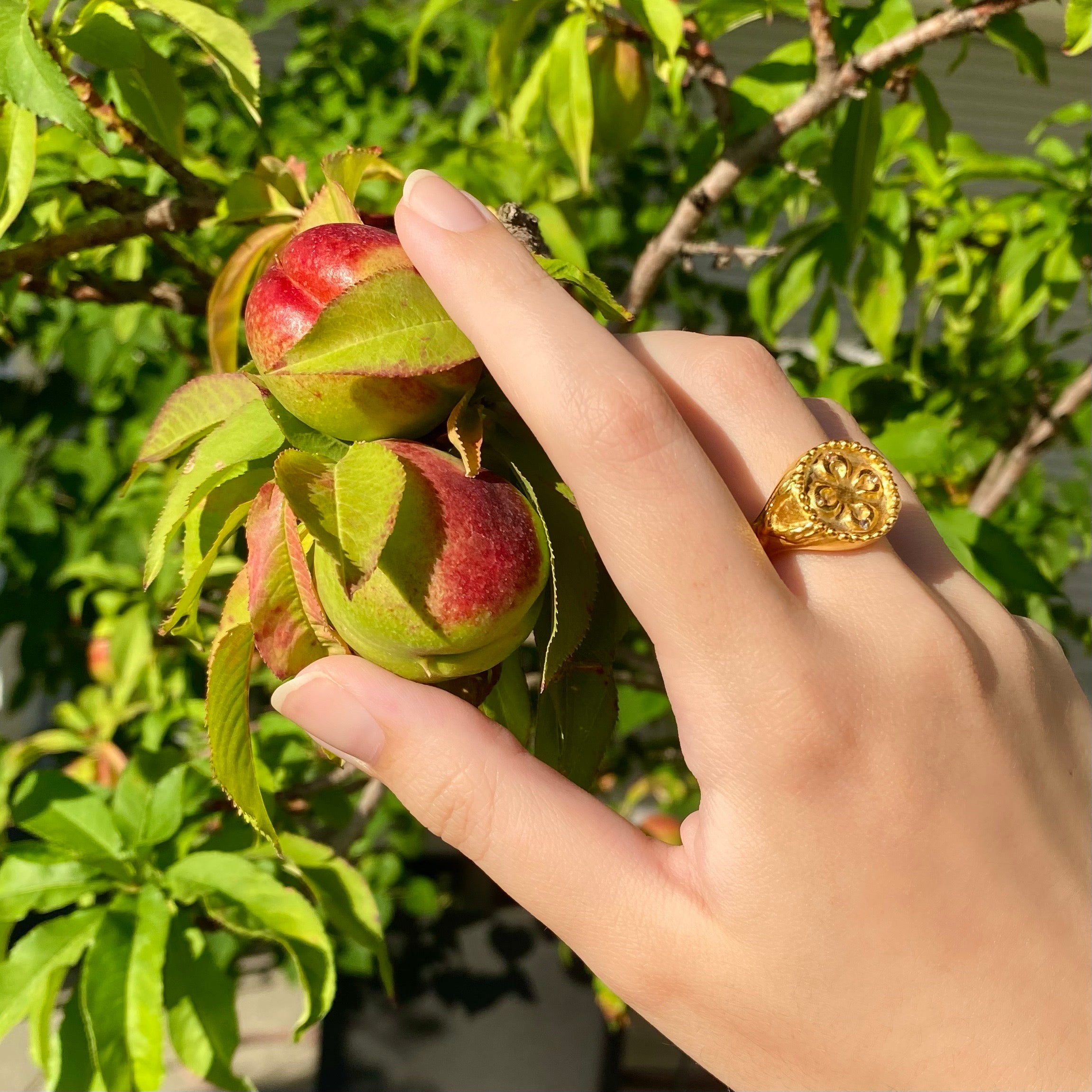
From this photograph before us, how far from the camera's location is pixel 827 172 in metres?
1.14

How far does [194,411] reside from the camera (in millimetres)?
661

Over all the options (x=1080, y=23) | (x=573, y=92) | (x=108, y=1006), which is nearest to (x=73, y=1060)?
(x=108, y=1006)

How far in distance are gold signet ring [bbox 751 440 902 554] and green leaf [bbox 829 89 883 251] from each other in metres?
0.50

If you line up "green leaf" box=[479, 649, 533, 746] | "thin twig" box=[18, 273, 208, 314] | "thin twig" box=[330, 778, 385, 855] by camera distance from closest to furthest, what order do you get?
1. "green leaf" box=[479, 649, 533, 746]
2. "thin twig" box=[18, 273, 208, 314]
3. "thin twig" box=[330, 778, 385, 855]

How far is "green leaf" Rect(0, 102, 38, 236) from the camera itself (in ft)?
2.74

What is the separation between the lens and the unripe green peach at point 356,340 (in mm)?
544

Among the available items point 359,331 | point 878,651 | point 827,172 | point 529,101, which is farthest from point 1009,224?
Result: point 359,331

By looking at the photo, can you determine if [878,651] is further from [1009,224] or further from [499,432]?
[1009,224]

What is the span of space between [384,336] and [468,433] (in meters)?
0.08

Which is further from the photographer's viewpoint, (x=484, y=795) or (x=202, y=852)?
(x=202, y=852)

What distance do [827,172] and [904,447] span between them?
1.15 ft

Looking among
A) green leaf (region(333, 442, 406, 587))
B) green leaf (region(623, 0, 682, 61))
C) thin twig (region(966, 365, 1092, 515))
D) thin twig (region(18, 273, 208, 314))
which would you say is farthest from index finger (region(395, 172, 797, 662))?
thin twig (region(966, 365, 1092, 515))

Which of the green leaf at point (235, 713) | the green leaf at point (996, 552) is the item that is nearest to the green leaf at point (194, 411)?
the green leaf at point (235, 713)

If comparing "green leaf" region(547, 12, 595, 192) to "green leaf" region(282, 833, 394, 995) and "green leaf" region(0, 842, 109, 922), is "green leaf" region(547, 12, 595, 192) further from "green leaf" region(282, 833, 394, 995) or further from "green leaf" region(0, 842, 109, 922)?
"green leaf" region(0, 842, 109, 922)
